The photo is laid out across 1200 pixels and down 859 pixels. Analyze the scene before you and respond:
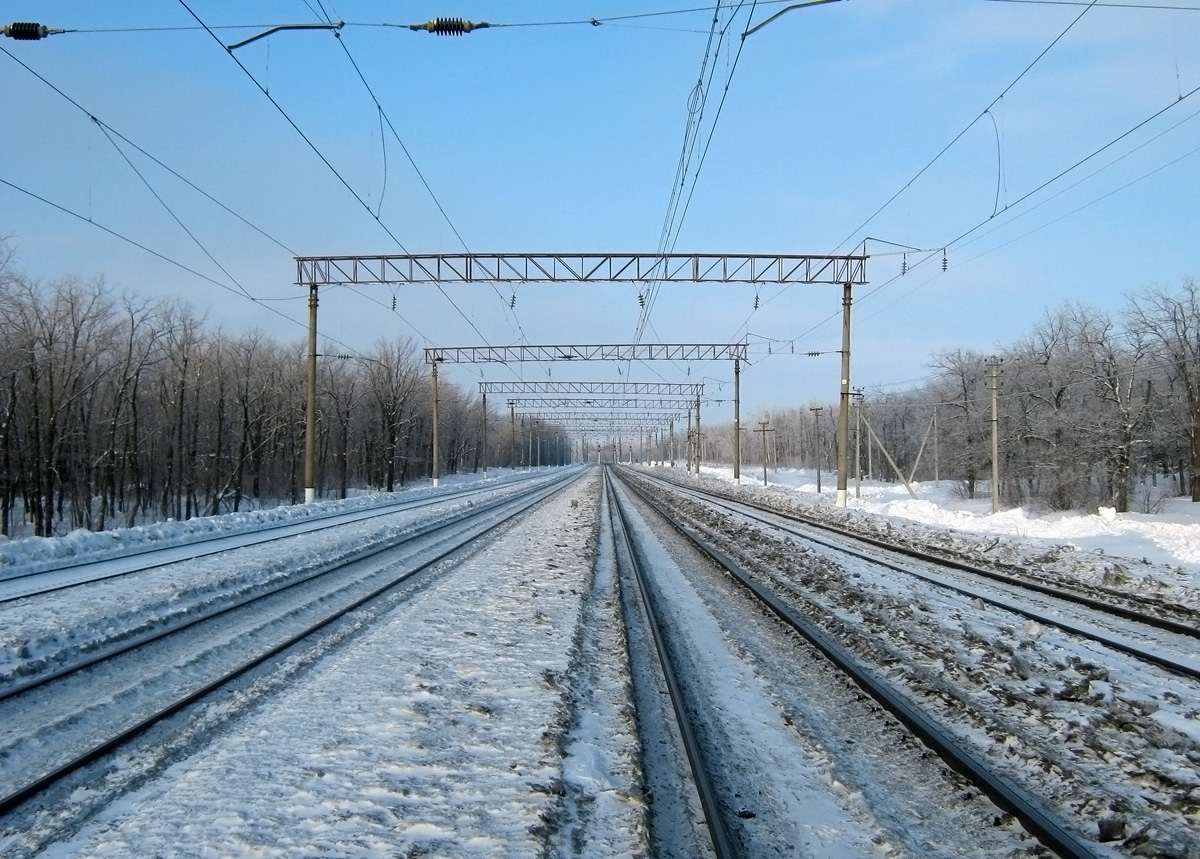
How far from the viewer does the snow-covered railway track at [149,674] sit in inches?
Result: 205

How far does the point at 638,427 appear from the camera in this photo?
12900 centimetres

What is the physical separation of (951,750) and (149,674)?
689 cm

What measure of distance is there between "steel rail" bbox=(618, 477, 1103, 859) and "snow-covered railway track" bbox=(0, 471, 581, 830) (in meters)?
5.42

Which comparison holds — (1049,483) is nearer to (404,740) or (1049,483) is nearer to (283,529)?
(283,529)

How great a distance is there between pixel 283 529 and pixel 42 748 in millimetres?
17568

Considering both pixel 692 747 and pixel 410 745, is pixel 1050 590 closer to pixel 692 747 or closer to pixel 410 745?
pixel 692 747

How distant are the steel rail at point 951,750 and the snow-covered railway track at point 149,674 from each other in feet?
17.8

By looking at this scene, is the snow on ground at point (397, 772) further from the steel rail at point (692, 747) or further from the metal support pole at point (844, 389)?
the metal support pole at point (844, 389)

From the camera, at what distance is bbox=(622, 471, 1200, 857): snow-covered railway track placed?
4562 millimetres

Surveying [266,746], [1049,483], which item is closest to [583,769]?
[266,746]

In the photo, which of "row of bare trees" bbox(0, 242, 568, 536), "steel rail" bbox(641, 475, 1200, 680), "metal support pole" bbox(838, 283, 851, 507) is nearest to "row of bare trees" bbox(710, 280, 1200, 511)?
"metal support pole" bbox(838, 283, 851, 507)

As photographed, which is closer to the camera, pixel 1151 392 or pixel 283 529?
pixel 283 529

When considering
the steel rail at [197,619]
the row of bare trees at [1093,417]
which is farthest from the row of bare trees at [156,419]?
the row of bare trees at [1093,417]

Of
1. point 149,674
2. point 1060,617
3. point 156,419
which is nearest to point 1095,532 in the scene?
point 1060,617
